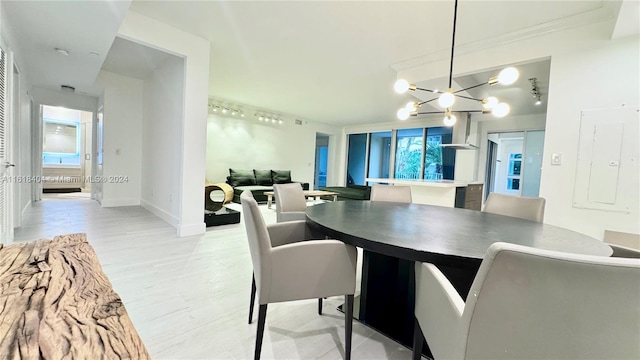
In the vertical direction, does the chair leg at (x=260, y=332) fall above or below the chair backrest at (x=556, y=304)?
below

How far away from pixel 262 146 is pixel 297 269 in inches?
265

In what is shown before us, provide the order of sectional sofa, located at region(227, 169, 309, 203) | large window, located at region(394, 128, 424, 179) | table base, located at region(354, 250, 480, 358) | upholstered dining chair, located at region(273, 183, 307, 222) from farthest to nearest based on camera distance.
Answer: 1. large window, located at region(394, 128, 424, 179)
2. sectional sofa, located at region(227, 169, 309, 203)
3. upholstered dining chair, located at region(273, 183, 307, 222)
4. table base, located at region(354, 250, 480, 358)

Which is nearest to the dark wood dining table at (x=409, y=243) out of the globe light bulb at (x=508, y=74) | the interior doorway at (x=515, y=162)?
the globe light bulb at (x=508, y=74)

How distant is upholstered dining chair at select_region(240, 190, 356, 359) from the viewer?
1.31 metres

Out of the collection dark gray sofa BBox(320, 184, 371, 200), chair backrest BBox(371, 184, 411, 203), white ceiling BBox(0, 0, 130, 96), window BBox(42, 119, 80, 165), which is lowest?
dark gray sofa BBox(320, 184, 371, 200)

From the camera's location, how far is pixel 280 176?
25.0ft

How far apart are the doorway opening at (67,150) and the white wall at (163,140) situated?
390cm

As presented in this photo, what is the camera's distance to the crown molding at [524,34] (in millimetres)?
2465

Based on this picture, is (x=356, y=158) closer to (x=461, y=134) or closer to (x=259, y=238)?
(x=461, y=134)

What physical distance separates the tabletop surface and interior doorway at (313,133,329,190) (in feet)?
26.9

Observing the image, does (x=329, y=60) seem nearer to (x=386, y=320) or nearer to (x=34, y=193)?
(x=386, y=320)

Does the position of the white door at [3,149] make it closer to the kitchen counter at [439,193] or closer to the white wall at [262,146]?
the white wall at [262,146]

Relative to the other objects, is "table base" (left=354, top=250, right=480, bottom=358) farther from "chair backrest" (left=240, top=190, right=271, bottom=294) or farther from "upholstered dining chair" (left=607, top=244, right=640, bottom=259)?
"upholstered dining chair" (left=607, top=244, right=640, bottom=259)

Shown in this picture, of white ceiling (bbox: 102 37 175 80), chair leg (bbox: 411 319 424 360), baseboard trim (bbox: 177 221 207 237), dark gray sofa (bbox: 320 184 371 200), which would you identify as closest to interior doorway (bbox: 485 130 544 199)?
dark gray sofa (bbox: 320 184 371 200)
